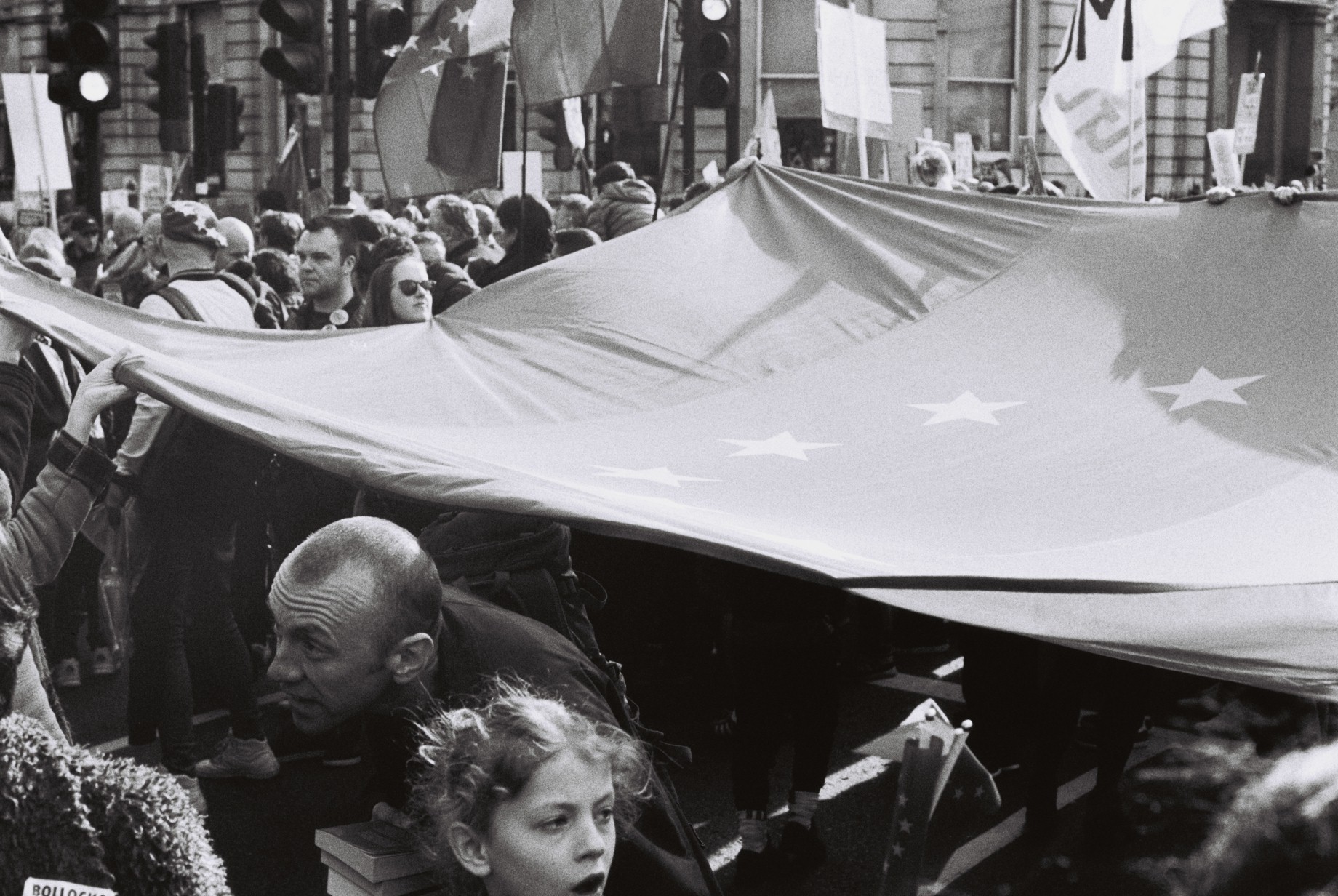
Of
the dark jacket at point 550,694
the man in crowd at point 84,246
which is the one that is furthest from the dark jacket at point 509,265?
the man in crowd at point 84,246

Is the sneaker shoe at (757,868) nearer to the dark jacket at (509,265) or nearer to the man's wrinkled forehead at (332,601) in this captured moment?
the man's wrinkled forehead at (332,601)

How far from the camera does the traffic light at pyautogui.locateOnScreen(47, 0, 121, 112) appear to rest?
1185 centimetres

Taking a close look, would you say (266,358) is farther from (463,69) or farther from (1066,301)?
(463,69)

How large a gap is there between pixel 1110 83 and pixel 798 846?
16.9 feet

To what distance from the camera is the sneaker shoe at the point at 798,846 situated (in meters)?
5.32

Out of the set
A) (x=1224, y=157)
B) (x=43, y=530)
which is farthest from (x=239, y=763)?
(x=1224, y=157)

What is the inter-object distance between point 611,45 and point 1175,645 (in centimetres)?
557

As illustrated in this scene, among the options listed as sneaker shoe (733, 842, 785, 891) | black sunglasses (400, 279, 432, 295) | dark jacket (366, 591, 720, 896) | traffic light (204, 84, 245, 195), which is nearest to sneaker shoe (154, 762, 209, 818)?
sneaker shoe (733, 842, 785, 891)

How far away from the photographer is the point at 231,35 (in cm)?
3497

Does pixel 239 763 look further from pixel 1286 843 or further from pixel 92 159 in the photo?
pixel 92 159

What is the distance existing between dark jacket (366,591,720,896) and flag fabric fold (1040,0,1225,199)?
6476 mm

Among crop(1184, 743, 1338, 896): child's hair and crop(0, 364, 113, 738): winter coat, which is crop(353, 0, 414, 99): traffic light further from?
crop(1184, 743, 1338, 896): child's hair

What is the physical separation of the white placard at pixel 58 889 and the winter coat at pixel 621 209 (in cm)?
770

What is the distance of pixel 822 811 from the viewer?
235 inches
